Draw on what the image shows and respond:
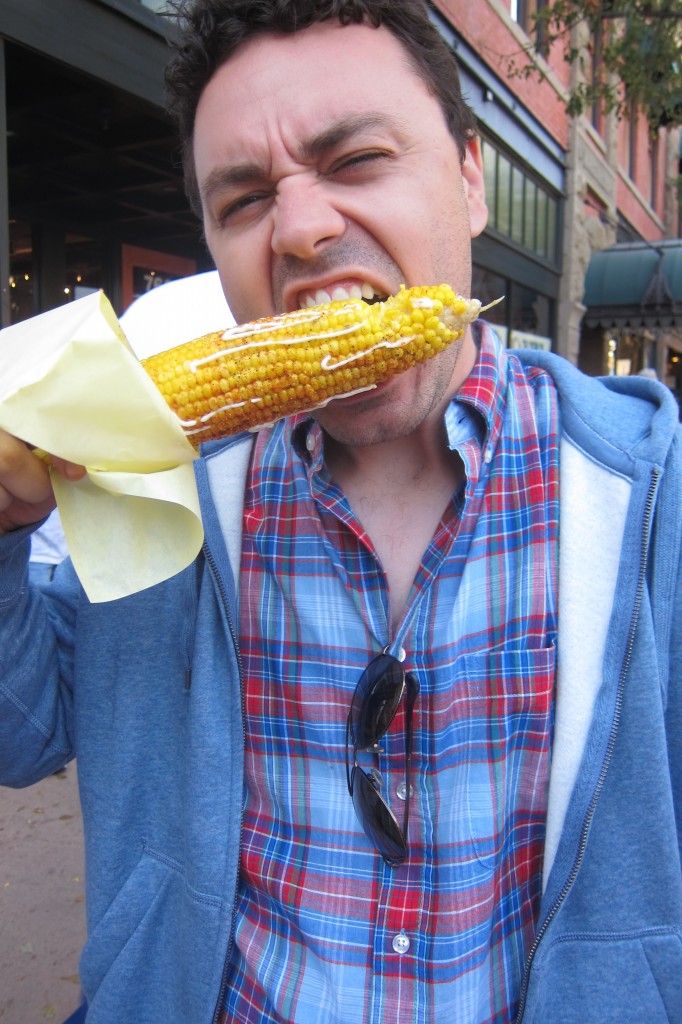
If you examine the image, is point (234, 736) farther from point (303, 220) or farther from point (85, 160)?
point (85, 160)

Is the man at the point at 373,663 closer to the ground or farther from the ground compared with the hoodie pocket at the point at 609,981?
farther from the ground

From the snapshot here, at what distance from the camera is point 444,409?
1.60 meters

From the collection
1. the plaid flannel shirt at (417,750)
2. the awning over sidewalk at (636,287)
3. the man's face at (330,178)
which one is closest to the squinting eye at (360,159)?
the man's face at (330,178)

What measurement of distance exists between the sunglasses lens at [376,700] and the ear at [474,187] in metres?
1.05

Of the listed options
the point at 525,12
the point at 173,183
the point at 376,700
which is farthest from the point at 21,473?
the point at 525,12

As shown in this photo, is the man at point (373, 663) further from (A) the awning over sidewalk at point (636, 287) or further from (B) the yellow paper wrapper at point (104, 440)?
(A) the awning over sidewalk at point (636, 287)

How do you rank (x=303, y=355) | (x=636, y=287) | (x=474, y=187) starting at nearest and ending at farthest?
1. (x=303, y=355)
2. (x=474, y=187)
3. (x=636, y=287)

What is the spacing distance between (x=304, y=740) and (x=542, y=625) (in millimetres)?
523

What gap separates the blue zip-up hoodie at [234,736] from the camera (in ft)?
4.26

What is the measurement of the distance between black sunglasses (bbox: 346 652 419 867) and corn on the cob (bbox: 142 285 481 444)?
53 centimetres

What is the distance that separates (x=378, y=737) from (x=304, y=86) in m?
1.26

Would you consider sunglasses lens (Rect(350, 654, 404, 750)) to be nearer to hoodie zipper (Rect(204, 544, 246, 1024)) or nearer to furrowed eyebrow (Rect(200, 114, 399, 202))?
hoodie zipper (Rect(204, 544, 246, 1024))

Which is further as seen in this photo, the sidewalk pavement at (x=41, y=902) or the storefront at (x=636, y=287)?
the storefront at (x=636, y=287)

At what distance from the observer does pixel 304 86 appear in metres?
1.42
